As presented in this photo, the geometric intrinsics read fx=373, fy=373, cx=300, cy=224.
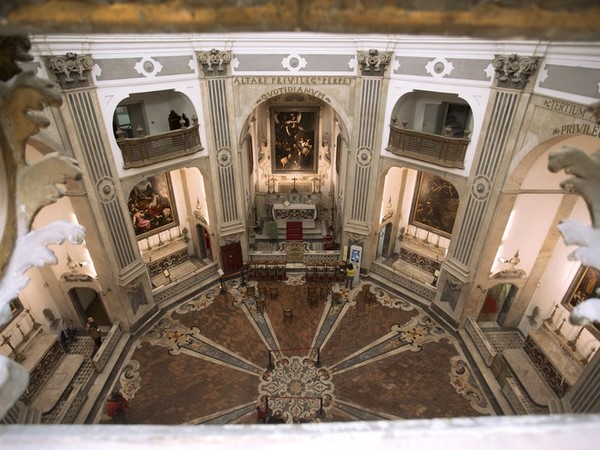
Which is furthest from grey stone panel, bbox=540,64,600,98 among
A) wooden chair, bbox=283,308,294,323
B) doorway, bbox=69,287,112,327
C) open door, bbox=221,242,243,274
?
doorway, bbox=69,287,112,327

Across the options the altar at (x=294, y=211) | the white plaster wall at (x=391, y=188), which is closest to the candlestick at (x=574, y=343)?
the white plaster wall at (x=391, y=188)

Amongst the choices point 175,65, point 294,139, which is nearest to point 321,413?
point 175,65

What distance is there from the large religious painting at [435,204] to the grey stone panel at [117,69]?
1037cm

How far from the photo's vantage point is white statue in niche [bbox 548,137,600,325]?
2398 millimetres

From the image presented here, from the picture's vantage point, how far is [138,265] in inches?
455

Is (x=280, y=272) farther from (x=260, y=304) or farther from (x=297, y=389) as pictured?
(x=297, y=389)

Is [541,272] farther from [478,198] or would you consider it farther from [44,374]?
[44,374]

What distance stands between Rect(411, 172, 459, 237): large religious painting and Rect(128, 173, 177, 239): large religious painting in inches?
386

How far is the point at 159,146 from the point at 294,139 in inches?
314

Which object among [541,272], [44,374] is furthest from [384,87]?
[44,374]

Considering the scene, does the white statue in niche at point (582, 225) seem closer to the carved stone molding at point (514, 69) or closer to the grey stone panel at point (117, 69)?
the carved stone molding at point (514, 69)

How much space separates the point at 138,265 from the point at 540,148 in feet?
37.4

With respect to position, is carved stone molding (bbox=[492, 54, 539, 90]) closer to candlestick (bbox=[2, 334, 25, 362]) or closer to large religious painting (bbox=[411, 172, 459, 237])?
large religious painting (bbox=[411, 172, 459, 237])

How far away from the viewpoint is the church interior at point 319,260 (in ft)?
30.0
